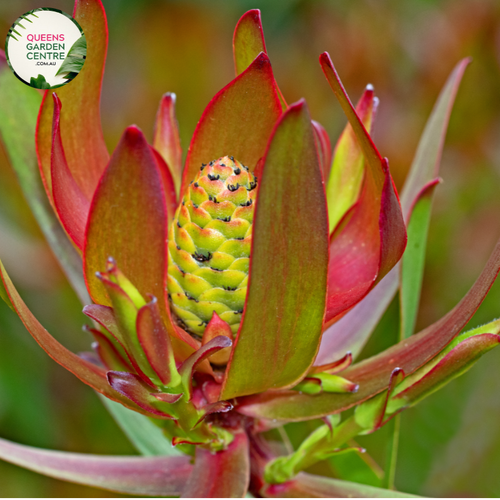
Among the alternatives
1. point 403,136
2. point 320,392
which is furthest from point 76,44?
point 403,136

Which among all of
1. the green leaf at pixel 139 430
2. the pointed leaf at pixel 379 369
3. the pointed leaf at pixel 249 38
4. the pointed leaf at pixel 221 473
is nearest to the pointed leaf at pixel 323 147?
the pointed leaf at pixel 249 38

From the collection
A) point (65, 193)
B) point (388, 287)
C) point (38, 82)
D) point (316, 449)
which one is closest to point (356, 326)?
point (388, 287)

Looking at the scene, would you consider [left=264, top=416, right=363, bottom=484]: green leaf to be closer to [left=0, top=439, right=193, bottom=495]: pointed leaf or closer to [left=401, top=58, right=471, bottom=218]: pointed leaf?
[left=0, top=439, right=193, bottom=495]: pointed leaf

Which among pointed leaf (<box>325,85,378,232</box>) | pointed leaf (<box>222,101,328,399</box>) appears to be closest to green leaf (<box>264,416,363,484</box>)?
pointed leaf (<box>222,101,328,399</box>)

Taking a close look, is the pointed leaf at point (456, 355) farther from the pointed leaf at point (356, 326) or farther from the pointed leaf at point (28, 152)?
the pointed leaf at point (28, 152)

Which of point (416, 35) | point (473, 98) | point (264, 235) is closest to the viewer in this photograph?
point (264, 235)

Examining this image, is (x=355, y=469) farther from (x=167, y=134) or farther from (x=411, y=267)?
(x=167, y=134)

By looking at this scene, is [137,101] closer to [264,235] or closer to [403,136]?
[403,136]
